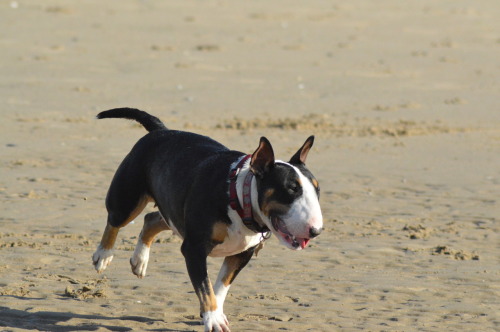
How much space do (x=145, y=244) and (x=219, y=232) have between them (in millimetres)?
1244

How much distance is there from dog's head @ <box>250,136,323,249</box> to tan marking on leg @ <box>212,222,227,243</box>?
0.99 ft

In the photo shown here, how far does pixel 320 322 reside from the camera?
22.1 ft

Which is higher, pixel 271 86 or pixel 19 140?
pixel 19 140

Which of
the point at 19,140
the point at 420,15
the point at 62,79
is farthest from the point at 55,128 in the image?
the point at 420,15

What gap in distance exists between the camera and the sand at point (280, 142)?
717 centimetres

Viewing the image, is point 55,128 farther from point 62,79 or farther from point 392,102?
point 392,102

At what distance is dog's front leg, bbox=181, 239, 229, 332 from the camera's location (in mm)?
6113

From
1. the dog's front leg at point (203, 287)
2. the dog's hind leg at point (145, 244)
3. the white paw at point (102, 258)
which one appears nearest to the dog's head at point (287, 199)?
the dog's front leg at point (203, 287)

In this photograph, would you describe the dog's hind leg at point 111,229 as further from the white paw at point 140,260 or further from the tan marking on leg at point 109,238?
the white paw at point 140,260

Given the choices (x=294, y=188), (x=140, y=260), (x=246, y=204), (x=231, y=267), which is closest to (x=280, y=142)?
(x=140, y=260)

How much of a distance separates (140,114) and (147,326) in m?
1.78

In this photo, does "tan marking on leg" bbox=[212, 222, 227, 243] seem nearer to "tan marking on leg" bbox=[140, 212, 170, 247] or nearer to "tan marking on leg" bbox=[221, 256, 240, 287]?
"tan marking on leg" bbox=[221, 256, 240, 287]

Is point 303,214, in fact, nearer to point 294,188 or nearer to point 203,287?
point 294,188

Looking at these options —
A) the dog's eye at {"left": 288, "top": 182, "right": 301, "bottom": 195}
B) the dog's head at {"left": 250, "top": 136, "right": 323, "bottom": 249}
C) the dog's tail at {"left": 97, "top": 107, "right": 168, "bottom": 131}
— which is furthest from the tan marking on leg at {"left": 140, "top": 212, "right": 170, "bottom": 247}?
the dog's eye at {"left": 288, "top": 182, "right": 301, "bottom": 195}
